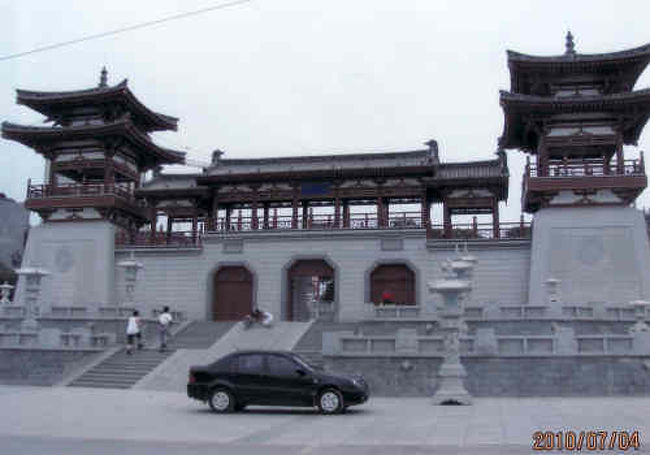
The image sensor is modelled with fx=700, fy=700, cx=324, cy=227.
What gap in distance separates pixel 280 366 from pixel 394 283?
1611cm

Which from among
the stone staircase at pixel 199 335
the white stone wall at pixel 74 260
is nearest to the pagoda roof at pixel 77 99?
the white stone wall at pixel 74 260

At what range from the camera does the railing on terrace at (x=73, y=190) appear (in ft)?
108

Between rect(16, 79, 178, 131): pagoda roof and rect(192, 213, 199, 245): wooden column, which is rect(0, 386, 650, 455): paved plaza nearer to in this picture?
rect(192, 213, 199, 245): wooden column

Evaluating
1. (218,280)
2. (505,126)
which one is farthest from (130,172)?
(505,126)

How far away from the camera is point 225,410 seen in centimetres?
1455

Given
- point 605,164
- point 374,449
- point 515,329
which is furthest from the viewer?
point 605,164

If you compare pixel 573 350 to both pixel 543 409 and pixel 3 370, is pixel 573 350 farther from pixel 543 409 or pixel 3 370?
pixel 3 370

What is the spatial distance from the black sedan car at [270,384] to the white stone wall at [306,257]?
49.8 ft

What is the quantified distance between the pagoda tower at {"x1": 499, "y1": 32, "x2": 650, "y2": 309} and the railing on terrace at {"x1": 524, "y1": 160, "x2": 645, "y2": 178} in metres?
0.04

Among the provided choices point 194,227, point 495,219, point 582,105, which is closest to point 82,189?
point 194,227

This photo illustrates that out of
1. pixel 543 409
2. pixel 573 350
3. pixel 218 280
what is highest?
pixel 218 280

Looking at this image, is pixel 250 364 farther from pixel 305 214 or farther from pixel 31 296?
pixel 305 214

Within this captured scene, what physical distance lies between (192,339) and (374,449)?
634 inches
